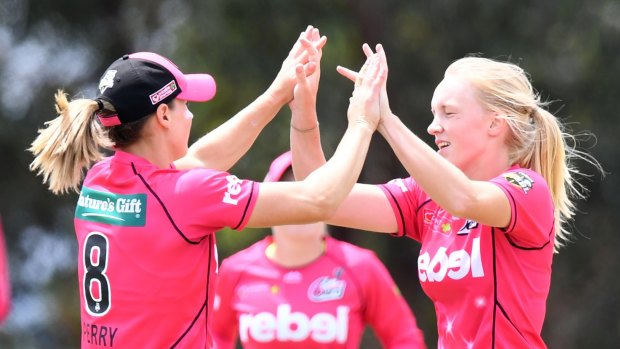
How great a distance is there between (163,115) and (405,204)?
1.00m

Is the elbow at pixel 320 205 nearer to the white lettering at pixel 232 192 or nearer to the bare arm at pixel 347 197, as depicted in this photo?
the white lettering at pixel 232 192

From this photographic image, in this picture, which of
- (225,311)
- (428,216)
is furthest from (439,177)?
(225,311)

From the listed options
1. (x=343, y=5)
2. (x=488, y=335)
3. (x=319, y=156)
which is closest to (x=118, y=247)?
(x=319, y=156)

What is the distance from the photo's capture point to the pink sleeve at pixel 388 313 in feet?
19.3

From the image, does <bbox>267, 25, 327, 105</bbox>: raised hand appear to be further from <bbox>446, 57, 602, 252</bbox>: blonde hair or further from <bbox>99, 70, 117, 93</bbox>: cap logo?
<bbox>99, 70, 117, 93</bbox>: cap logo

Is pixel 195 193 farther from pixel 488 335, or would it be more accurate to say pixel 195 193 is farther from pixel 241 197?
pixel 488 335

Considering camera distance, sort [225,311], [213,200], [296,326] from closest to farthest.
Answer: [213,200], [296,326], [225,311]

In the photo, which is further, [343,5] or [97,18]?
[97,18]

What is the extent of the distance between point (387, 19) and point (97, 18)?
3223 millimetres

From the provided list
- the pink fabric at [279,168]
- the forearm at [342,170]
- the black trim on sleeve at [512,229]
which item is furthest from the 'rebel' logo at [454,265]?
the pink fabric at [279,168]

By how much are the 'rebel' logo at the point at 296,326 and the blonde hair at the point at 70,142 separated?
6.76 ft

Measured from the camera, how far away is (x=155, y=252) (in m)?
3.88

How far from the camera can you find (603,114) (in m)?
12.2

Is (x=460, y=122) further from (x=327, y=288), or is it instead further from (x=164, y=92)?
(x=327, y=288)
